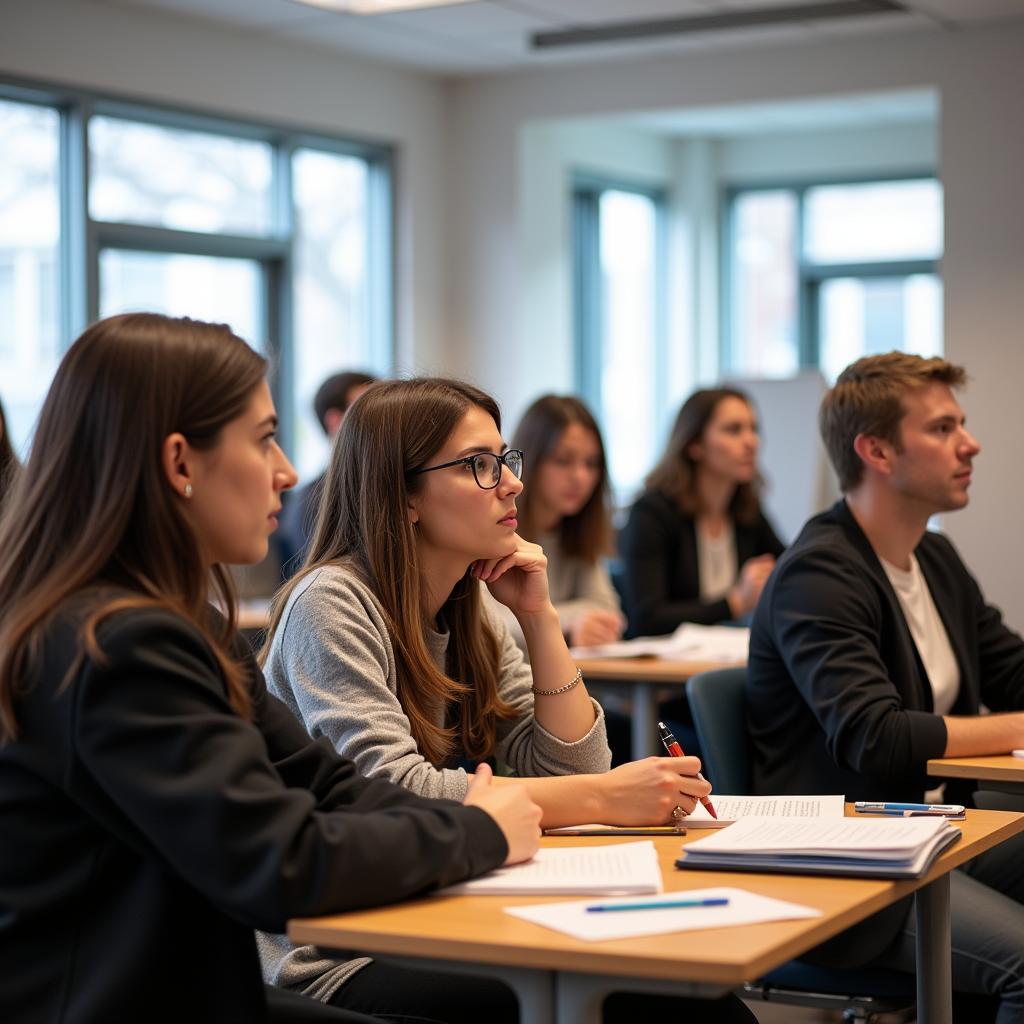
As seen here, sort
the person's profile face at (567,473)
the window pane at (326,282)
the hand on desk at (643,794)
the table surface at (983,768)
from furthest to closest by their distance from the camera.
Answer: the window pane at (326,282)
the person's profile face at (567,473)
the table surface at (983,768)
the hand on desk at (643,794)

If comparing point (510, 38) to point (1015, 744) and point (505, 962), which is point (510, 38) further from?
point (505, 962)

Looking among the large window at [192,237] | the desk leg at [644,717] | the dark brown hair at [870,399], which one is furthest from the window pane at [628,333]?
the dark brown hair at [870,399]

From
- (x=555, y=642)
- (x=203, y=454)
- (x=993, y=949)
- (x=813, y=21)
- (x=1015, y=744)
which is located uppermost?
(x=813, y=21)

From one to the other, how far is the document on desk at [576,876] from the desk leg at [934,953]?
47 cm

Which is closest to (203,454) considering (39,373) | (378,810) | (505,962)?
(378,810)

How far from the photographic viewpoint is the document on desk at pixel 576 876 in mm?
1661

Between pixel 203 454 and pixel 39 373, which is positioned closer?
pixel 203 454

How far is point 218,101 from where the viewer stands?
666 centimetres

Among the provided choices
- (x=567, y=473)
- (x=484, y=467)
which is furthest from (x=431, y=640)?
(x=567, y=473)

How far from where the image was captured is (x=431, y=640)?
2361mm

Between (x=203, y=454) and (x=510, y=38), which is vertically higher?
(x=510, y=38)

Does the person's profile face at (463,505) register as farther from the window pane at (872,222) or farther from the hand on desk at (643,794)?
the window pane at (872,222)

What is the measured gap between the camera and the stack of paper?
175cm

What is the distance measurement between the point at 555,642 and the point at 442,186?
5.87 metres
